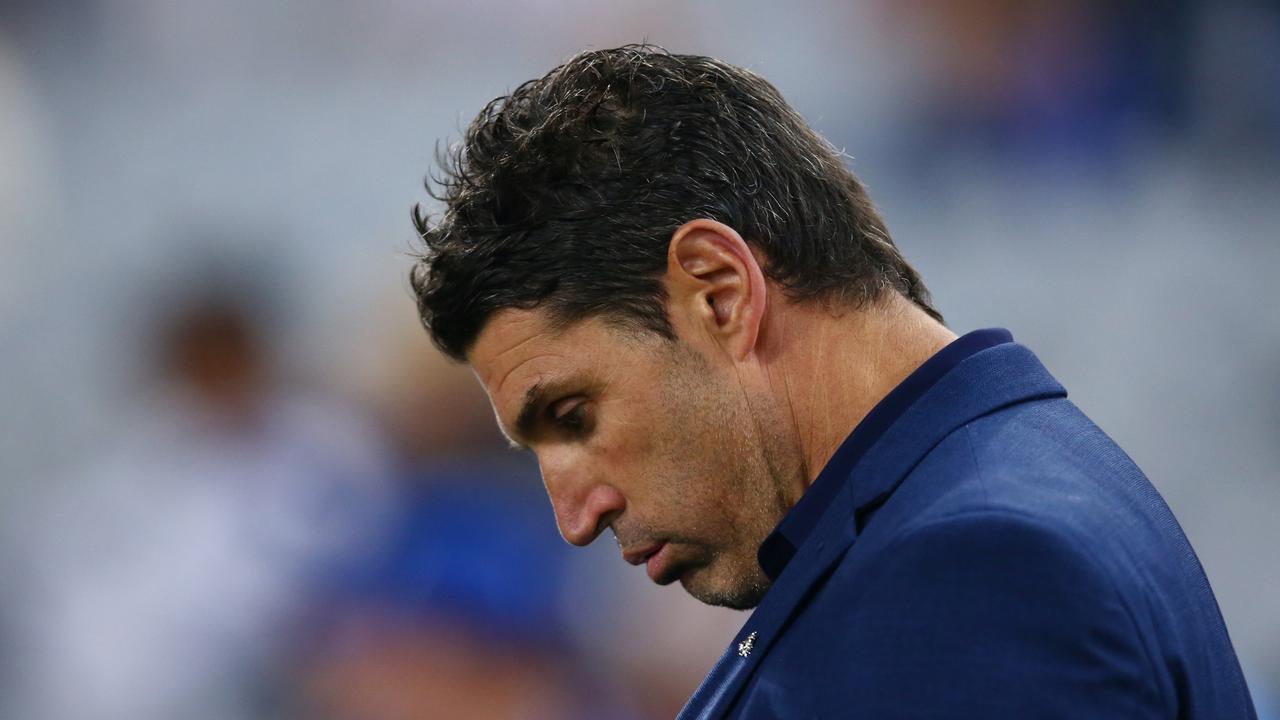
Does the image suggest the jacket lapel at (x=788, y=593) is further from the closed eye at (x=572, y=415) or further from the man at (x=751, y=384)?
the closed eye at (x=572, y=415)

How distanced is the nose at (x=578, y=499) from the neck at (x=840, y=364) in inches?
8.4

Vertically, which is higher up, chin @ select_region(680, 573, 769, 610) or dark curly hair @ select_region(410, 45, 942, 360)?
dark curly hair @ select_region(410, 45, 942, 360)

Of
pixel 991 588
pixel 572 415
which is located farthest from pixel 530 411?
pixel 991 588

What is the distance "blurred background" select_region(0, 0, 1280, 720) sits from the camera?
3041 millimetres

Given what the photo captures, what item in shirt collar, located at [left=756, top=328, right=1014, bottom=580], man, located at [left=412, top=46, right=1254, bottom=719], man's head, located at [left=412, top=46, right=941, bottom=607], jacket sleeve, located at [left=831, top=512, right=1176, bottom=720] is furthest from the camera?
man's head, located at [left=412, top=46, right=941, bottom=607]

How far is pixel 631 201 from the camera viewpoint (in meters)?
1.24

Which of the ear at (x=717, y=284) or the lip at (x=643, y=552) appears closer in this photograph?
the ear at (x=717, y=284)

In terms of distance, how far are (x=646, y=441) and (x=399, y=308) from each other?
2.13m

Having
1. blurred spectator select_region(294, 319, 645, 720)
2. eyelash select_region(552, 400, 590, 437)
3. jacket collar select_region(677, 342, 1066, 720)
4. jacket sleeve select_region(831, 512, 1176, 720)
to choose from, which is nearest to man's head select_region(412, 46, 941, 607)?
eyelash select_region(552, 400, 590, 437)

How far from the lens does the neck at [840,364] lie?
3.87ft

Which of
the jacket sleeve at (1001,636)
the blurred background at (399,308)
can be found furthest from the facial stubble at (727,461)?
the blurred background at (399,308)

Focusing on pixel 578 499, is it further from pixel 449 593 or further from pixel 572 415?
pixel 449 593

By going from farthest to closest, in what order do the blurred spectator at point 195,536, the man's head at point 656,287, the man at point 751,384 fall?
the blurred spectator at point 195,536, the man's head at point 656,287, the man at point 751,384

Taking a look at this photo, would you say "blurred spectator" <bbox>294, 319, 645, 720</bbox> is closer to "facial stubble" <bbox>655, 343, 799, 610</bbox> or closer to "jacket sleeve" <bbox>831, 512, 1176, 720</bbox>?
"facial stubble" <bbox>655, 343, 799, 610</bbox>
